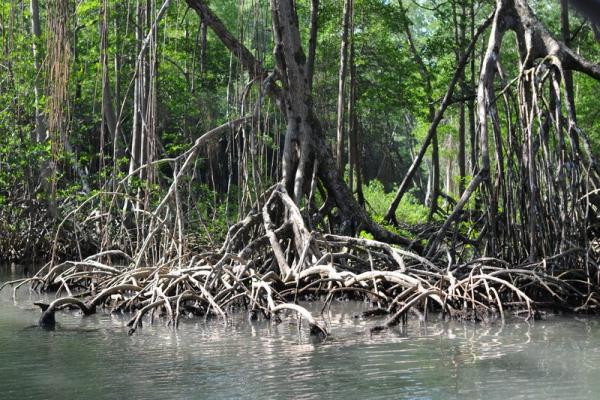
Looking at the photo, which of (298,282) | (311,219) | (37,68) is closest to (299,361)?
(298,282)

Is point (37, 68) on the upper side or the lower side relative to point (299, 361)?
upper

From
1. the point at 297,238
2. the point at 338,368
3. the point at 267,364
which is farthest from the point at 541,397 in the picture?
the point at 297,238

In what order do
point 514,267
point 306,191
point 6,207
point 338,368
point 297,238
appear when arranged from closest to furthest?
point 338,368 → point 514,267 → point 297,238 → point 306,191 → point 6,207

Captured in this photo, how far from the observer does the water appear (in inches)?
193

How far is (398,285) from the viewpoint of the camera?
8.10 m

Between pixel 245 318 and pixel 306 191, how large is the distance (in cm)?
245

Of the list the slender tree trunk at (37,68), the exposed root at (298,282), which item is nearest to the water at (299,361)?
the exposed root at (298,282)

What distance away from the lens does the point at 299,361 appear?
5754mm

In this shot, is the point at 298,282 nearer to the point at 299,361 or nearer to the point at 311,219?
the point at 311,219

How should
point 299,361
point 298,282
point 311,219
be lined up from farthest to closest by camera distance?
point 311,219 < point 298,282 < point 299,361

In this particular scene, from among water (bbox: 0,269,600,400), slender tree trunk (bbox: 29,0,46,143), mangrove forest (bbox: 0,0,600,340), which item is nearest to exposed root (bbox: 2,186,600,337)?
mangrove forest (bbox: 0,0,600,340)

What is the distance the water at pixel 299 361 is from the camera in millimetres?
4906

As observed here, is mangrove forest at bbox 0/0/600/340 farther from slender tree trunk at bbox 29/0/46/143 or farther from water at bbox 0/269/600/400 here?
slender tree trunk at bbox 29/0/46/143

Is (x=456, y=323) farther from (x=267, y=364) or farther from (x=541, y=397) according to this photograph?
(x=541, y=397)
